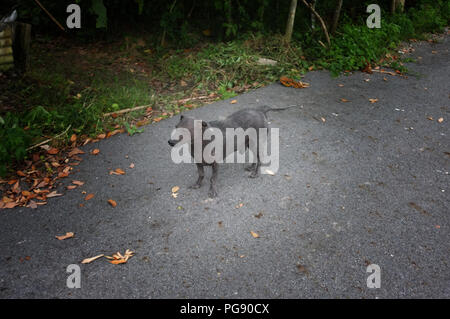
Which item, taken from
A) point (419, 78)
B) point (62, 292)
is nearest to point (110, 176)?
point (62, 292)

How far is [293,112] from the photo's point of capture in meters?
5.47

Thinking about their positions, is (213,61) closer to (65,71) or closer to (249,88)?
(249,88)

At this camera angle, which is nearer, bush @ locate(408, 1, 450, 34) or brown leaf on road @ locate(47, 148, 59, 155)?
brown leaf on road @ locate(47, 148, 59, 155)

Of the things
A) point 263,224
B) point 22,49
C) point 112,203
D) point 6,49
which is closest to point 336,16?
point 263,224

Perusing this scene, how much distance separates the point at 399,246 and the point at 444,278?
433mm

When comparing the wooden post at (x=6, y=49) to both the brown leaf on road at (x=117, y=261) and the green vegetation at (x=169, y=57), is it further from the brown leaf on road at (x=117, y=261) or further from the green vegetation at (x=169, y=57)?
the brown leaf on road at (x=117, y=261)

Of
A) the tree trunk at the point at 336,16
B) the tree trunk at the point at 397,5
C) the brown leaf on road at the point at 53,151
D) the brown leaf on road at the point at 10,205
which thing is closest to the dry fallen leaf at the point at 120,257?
the brown leaf on road at the point at 10,205

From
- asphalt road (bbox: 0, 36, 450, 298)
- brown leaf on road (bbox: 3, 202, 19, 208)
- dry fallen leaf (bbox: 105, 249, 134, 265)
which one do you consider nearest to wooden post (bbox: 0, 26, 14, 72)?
asphalt road (bbox: 0, 36, 450, 298)

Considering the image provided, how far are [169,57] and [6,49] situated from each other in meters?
3.40

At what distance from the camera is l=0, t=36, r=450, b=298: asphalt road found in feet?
8.70

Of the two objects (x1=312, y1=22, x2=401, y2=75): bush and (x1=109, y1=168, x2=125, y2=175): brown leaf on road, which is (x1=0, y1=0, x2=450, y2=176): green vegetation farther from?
(x1=109, y1=168, x2=125, y2=175): brown leaf on road

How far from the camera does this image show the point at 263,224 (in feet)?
10.7

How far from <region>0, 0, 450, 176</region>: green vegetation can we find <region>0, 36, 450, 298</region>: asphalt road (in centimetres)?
123

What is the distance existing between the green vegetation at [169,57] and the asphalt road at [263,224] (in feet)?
4.03
